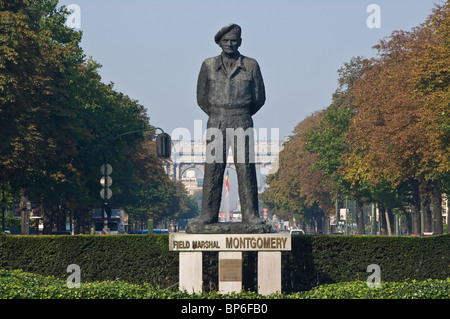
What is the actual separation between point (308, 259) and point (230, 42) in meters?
5.43

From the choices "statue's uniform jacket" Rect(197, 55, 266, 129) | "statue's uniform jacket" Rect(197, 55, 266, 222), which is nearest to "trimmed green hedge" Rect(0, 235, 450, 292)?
"statue's uniform jacket" Rect(197, 55, 266, 222)

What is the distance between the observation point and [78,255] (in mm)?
21328

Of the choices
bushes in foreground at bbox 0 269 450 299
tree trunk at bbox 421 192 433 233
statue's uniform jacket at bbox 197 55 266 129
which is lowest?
bushes in foreground at bbox 0 269 450 299

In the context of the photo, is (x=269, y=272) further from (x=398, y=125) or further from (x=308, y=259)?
(x=398, y=125)

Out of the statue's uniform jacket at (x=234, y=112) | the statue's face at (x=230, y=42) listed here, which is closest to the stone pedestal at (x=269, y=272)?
the statue's uniform jacket at (x=234, y=112)

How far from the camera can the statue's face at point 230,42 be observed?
19.8m

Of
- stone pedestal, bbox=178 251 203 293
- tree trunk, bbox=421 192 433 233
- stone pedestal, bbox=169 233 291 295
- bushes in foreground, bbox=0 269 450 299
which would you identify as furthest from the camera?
tree trunk, bbox=421 192 433 233

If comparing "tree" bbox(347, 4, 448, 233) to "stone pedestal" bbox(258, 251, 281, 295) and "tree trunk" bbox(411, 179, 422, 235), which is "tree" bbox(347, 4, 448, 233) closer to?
"tree trunk" bbox(411, 179, 422, 235)

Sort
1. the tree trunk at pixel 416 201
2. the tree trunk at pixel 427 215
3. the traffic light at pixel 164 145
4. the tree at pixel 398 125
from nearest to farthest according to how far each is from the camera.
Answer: the traffic light at pixel 164 145 → the tree at pixel 398 125 → the tree trunk at pixel 427 215 → the tree trunk at pixel 416 201

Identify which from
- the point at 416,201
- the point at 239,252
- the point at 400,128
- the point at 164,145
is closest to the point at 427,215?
the point at 416,201

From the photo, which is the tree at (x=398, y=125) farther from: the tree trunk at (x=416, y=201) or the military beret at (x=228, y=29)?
the military beret at (x=228, y=29)

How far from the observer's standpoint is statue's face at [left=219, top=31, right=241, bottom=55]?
65.0 feet

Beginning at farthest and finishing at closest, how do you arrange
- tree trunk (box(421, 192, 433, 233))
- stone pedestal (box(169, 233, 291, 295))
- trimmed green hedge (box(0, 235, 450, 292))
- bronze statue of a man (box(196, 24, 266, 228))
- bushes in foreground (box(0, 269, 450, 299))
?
tree trunk (box(421, 192, 433, 233)), trimmed green hedge (box(0, 235, 450, 292)), bronze statue of a man (box(196, 24, 266, 228)), stone pedestal (box(169, 233, 291, 295)), bushes in foreground (box(0, 269, 450, 299))
